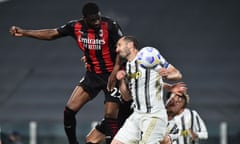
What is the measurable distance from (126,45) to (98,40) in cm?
61

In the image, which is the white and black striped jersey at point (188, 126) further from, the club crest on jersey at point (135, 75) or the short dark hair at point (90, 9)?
the short dark hair at point (90, 9)

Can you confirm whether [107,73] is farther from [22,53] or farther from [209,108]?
[22,53]

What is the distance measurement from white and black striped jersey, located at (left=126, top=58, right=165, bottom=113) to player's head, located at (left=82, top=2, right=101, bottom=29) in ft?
2.53

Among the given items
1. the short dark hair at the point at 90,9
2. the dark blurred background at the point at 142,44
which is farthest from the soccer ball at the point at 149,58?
the dark blurred background at the point at 142,44

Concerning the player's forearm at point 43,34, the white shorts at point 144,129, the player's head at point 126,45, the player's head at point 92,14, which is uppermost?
the player's head at point 92,14

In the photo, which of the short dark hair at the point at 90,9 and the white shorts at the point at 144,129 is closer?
the white shorts at the point at 144,129

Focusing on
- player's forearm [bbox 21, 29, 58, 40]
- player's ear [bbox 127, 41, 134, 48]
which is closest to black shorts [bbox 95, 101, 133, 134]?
player's ear [bbox 127, 41, 134, 48]

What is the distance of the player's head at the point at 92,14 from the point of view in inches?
491

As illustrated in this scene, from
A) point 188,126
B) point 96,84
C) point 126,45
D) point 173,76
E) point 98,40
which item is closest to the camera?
point 173,76

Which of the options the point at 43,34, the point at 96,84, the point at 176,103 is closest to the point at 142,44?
the point at 176,103

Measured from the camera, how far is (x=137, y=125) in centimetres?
1231

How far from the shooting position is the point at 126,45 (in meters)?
12.3

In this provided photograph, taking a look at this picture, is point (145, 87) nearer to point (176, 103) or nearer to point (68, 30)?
point (68, 30)

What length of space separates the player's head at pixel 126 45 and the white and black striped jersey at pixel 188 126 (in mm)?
2807
